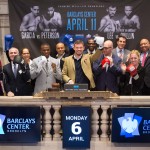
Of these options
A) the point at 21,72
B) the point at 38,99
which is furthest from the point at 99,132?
the point at 21,72

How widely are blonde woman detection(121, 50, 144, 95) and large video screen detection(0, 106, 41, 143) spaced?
139cm

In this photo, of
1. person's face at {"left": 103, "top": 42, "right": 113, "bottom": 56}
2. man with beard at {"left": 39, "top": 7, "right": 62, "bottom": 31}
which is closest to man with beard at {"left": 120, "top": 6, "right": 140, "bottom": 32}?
man with beard at {"left": 39, "top": 7, "right": 62, "bottom": 31}

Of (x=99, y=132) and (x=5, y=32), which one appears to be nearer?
(x=99, y=132)

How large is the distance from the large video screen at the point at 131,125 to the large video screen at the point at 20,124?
1.02 meters

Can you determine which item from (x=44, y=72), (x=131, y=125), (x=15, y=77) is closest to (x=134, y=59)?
(x=131, y=125)

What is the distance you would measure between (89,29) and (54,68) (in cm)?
235

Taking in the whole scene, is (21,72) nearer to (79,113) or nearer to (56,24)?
(79,113)

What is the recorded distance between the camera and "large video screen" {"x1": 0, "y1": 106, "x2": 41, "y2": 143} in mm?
4320

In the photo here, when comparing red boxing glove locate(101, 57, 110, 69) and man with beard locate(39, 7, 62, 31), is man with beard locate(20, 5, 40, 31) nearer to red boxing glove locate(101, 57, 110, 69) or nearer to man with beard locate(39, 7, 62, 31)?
man with beard locate(39, 7, 62, 31)

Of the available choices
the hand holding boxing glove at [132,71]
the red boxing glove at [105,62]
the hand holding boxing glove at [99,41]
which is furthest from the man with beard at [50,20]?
the hand holding boxing glove at [132,71]

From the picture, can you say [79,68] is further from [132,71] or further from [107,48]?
[132,71]

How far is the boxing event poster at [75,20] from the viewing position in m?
6.94

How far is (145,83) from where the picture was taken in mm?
4859

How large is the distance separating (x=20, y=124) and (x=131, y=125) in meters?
1.47
